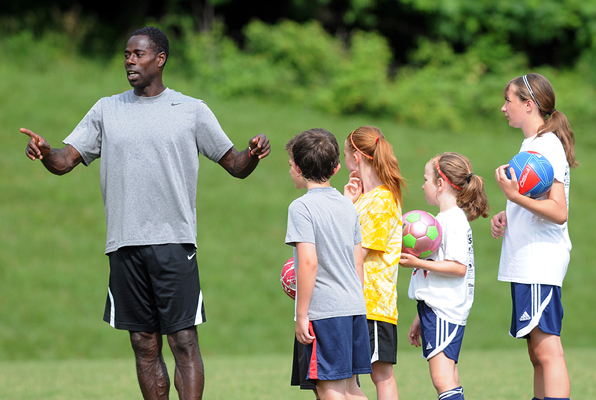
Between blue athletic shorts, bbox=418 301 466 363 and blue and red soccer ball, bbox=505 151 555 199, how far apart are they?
2.93ft

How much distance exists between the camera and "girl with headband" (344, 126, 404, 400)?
159 inches

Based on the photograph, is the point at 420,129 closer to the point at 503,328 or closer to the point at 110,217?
the point at 503,328

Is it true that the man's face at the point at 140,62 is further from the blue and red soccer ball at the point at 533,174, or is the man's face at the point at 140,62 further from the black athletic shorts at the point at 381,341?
the blue and red soccer ball at the point at 533,174

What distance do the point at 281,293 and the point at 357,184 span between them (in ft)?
26.5

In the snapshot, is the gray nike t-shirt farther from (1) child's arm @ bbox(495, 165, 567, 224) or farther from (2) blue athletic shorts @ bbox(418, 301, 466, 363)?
(1) child's arm @ bbox(495, 165, 567, 224)

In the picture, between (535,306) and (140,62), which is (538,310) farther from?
(140,62)

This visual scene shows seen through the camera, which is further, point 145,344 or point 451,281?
point 451,281

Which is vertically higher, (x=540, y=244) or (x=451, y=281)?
(x=540, y=244)

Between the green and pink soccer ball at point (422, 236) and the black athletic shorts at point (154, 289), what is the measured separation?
1.30m

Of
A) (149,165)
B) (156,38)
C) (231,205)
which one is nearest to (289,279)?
(149,165)

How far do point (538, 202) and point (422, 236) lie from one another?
689mm

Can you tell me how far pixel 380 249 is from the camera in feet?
13.2

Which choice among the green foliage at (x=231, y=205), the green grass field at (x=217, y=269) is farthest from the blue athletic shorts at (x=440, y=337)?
the green foliage at (x=231, y=205)

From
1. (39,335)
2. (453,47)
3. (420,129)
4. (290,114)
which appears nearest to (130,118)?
(39,335)
